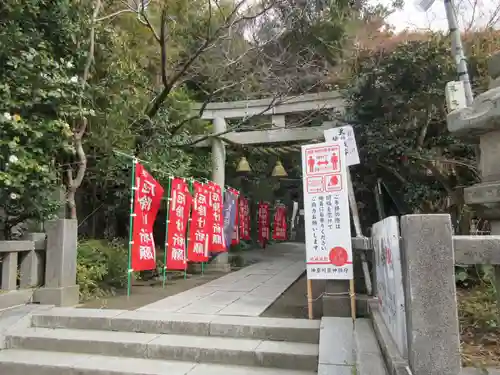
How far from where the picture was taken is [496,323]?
13.4 ft

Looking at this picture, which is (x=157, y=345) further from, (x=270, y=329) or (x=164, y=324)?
(x=270, y=329)

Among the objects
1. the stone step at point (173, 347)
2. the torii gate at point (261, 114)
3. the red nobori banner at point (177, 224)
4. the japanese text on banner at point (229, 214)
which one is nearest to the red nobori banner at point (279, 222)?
the japanese text on banner at point (229, 214)

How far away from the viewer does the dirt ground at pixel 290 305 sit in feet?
19.1

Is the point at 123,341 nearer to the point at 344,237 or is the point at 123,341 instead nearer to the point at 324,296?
the point at 324,296

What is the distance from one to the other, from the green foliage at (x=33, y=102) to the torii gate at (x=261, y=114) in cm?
547

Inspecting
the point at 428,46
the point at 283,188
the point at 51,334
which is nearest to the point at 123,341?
the point at 51,334

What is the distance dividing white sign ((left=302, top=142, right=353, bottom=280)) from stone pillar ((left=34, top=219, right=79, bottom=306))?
3844mm

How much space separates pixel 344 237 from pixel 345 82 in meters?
7.42

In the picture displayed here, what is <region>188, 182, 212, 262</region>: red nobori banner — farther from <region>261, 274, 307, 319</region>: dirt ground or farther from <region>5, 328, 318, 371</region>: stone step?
<region>5, 328, 318, 371</region>: stone step

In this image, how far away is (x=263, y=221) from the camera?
695 inches

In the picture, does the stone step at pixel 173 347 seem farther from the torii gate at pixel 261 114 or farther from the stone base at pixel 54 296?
the torii gate at pixel 261 114

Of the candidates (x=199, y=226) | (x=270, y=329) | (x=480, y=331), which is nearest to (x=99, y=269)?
(x=199, y=226)

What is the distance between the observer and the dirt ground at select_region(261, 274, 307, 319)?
229 inches

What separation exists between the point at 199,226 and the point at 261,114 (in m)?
4.22
